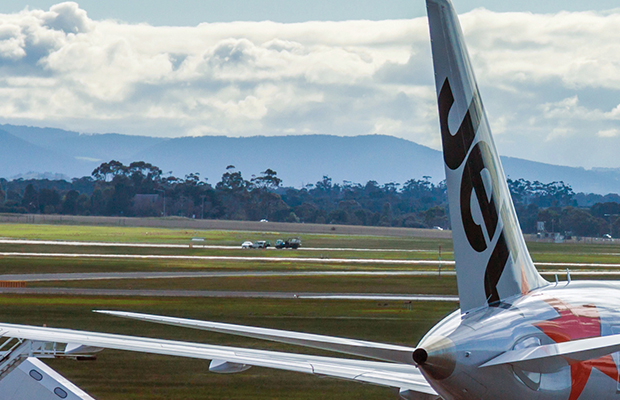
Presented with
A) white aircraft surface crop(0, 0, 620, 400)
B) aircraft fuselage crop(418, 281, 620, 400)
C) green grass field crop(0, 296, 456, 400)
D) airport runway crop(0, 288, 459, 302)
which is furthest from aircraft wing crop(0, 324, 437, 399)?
airport runway crop(0, 288, 459, 302)

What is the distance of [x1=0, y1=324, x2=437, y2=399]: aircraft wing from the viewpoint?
10.4 metres

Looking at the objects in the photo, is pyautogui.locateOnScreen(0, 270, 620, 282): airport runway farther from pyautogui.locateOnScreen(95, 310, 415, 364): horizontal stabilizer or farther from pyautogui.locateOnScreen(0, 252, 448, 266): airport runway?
pyautogui.locateOnScreen(95, 310, 415, 364): horizontal stabilizer

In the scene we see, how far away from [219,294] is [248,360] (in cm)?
4645

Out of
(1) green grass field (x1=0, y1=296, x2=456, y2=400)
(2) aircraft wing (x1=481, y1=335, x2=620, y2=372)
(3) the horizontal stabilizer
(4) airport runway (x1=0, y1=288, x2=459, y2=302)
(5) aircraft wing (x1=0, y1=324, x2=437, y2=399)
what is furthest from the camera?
(4) airport runway (x1=0, y1=288, x2=459, y2=302)

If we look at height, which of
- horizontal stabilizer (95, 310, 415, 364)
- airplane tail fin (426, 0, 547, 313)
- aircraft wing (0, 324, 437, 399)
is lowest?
aircraft wing (0, 324, 437, 399)

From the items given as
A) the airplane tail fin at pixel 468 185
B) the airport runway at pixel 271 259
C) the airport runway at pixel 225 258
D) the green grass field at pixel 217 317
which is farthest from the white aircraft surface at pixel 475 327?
the airport runway at pixel 225 258

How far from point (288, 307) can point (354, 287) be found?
16704mm

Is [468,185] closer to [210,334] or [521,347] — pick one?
[521,347]

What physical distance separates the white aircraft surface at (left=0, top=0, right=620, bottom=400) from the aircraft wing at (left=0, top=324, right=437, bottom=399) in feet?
0.06

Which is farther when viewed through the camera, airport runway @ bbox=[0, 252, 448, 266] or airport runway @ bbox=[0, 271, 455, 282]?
airport runway @ bbox=[0, 252, 448, 266]

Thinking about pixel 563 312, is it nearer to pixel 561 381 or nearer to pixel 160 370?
pixel 561 381

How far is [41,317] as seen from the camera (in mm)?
41750

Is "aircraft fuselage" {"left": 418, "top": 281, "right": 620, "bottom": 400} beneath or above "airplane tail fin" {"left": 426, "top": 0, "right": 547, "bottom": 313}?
beneath

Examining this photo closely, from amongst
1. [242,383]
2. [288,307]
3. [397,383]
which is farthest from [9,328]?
[288,307]
